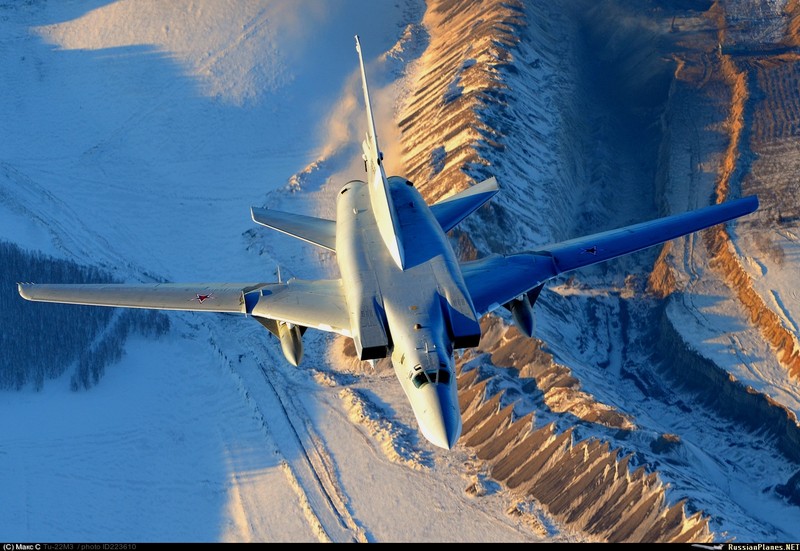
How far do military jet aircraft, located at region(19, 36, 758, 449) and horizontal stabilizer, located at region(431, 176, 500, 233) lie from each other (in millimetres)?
88

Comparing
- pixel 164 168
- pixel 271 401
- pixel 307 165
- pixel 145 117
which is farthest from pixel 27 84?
pixel 271 401

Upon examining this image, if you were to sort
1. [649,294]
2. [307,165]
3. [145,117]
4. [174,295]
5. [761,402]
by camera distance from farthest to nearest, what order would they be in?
[145,117] → [307,165] → [649,294] → [761,402] → [174,295]

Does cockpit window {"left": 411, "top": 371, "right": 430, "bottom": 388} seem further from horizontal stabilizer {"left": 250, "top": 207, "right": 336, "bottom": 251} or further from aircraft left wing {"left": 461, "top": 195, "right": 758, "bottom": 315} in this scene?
horizontal stabilizer {"left": 250, "top": 207, "right": 336, "bottom": 251}

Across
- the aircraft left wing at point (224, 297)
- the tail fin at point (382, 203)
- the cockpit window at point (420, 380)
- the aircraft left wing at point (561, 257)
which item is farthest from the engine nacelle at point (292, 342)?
the cockpit window at point (420, 380)

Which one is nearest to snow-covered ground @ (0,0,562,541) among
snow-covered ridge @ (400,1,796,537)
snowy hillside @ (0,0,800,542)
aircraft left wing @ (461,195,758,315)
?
snowy hillside @ (0,0,800,542)

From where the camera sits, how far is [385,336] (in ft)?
176

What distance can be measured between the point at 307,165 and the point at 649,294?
34719 millimetres

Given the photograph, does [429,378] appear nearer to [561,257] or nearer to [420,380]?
[420,380]

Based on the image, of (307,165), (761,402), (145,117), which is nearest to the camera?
(761,402)

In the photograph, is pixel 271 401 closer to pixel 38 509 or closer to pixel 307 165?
pixel 38 509

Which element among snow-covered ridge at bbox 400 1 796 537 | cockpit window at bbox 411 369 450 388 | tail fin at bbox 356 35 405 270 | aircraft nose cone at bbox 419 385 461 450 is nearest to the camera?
aircraft nose cone at bbox 419 385 461 450

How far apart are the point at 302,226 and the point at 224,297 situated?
8603 mm

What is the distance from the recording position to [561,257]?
62.6 metres

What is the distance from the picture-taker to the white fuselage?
163 feet
